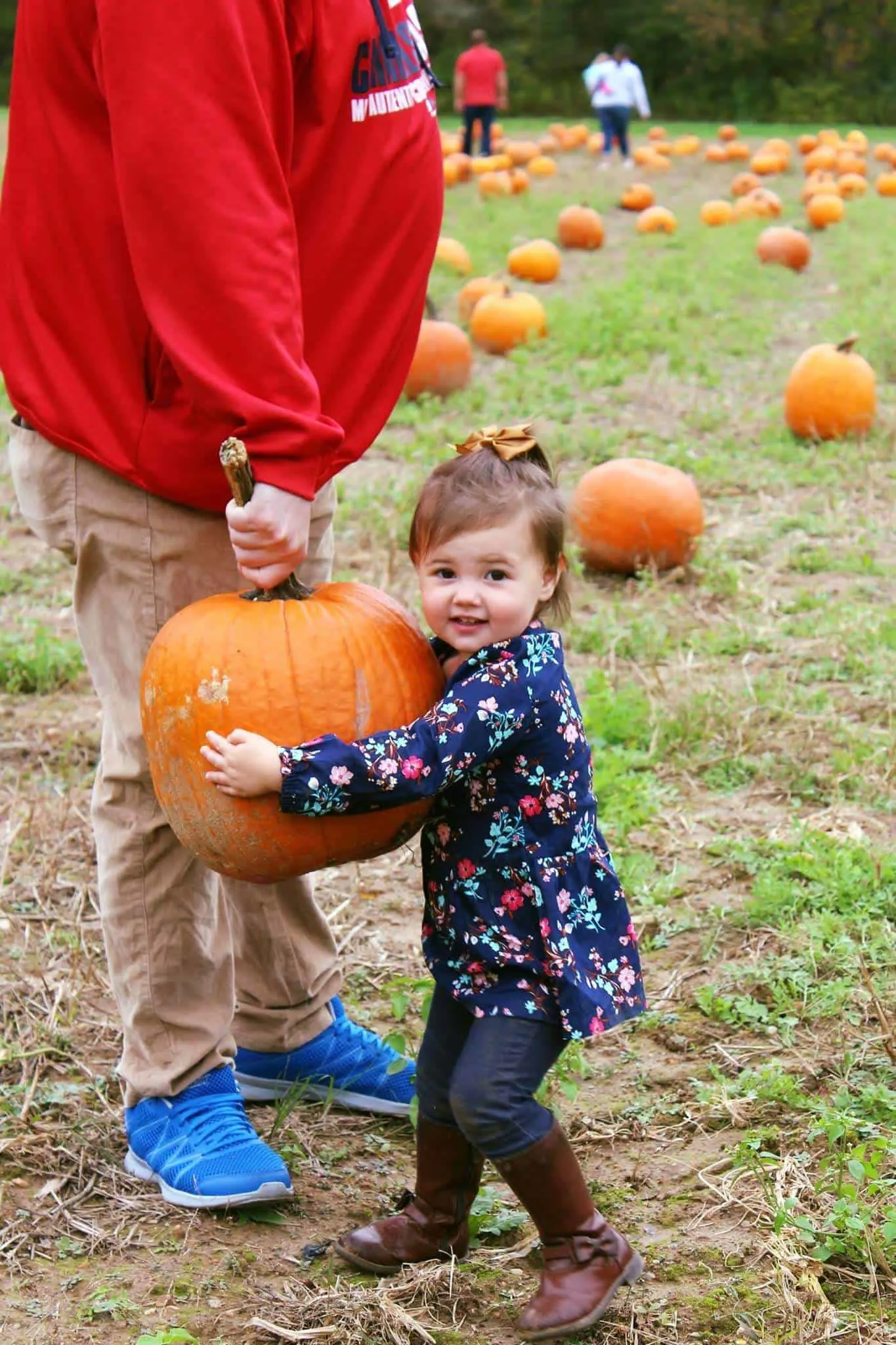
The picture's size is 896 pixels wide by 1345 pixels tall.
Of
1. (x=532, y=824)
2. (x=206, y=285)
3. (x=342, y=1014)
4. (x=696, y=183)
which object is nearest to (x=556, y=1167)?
(x=532, y=824)

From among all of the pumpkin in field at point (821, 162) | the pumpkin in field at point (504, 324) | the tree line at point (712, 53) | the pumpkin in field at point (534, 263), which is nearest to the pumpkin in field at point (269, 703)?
the pumpkin in field at point (504, 324)

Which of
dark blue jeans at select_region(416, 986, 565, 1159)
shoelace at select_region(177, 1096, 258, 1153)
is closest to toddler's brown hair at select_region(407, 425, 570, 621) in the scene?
dark blue jeans at select_region(416, 986, 565, 1159)

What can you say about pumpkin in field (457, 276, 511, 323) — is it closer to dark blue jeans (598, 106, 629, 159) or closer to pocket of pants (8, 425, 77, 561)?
pocket of pants (8, 425, 77, 561)

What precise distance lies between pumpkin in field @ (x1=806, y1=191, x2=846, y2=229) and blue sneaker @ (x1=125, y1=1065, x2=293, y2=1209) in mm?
15287

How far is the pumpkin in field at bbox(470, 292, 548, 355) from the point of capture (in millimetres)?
10133

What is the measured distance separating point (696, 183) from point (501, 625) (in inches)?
824

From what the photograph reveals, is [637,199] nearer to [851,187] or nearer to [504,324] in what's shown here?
[851,187]

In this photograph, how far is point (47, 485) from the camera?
2711 mm

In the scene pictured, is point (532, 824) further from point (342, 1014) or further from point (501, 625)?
point (342, 1014)

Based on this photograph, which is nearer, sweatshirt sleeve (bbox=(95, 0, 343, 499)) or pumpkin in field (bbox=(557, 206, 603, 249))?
sweatshirt sleeve (bbox=(95, 0, 343, 499))

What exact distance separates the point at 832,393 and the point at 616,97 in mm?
16772

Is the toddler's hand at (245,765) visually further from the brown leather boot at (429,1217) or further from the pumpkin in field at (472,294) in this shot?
the pumpkin in field at (472,294)

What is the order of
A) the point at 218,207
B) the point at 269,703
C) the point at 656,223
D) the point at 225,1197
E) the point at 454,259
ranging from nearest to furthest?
the point at 218,207 → the point at 269,703 → the point at 225,1197 → the point at 454,259 → the point at 656,223

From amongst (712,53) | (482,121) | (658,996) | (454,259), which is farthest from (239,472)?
(712,53)
